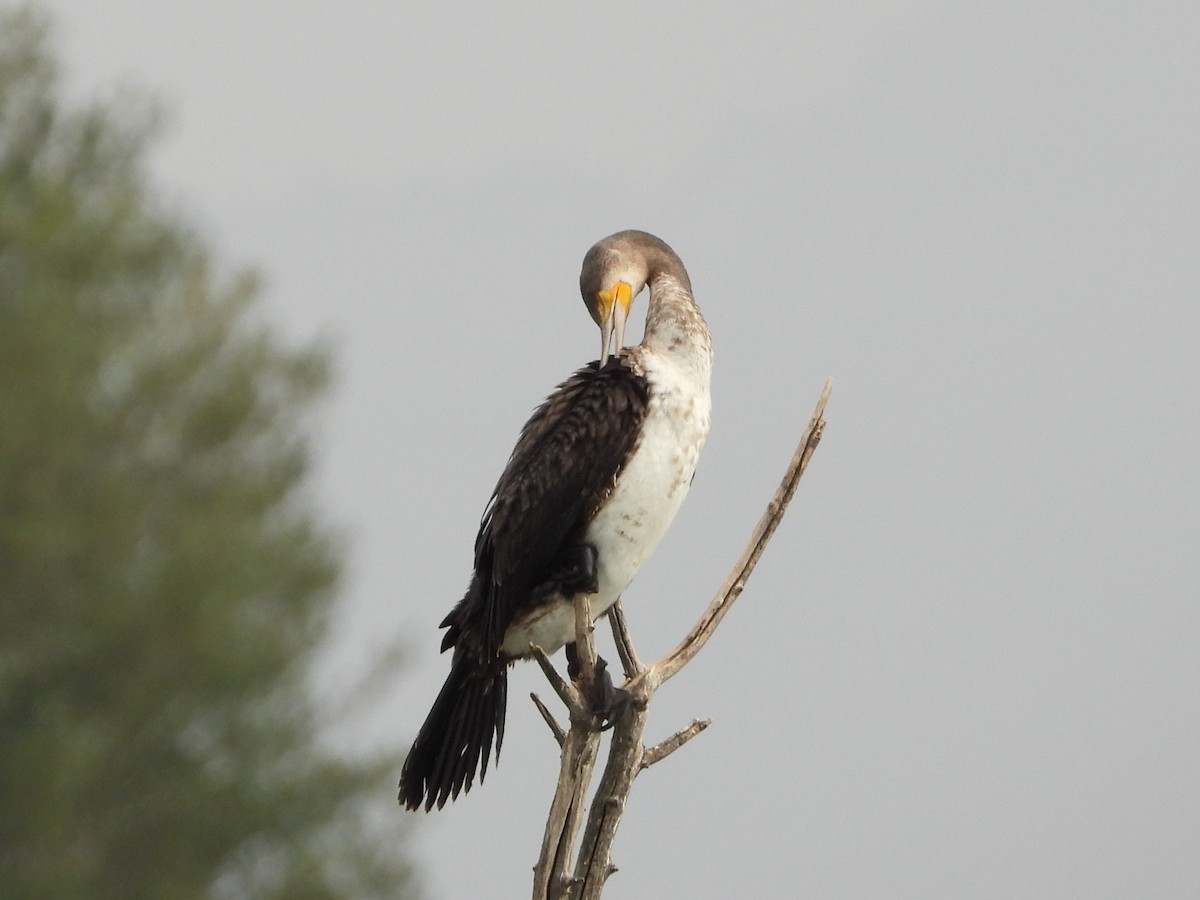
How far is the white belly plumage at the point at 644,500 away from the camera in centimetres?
369

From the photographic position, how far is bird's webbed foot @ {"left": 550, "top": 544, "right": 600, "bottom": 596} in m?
3.70

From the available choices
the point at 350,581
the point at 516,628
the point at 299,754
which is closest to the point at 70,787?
the point at 299,754

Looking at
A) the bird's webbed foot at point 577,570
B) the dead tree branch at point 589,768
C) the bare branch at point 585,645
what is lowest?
the dead tree branch at point 589,768

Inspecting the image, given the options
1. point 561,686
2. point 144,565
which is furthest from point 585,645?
point 144,565

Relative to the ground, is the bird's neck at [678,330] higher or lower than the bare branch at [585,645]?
higher

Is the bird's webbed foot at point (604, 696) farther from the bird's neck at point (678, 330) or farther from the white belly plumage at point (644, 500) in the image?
the bird's neck at point (678, 330)

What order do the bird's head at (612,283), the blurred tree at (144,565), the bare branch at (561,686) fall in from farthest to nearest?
the blurred tree at (144,565) → the bird's head at (612,283) → the bare branch at (561,686)

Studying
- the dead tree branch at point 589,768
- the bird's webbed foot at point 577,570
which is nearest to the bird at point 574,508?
the bird's webbed foot at point 577,570

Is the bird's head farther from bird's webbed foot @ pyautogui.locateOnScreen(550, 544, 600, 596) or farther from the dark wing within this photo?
bird's webbed foot @ pyautogui.locateOnScreen(550, 544, 600, 596)

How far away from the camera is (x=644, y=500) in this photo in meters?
3.70

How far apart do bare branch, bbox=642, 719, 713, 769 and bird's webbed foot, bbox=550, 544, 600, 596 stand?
405 millimetres

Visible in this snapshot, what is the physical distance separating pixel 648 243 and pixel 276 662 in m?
7.89

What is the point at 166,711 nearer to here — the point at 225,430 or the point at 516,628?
the point at 225,430

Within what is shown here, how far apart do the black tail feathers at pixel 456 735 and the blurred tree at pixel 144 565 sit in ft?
21.6
